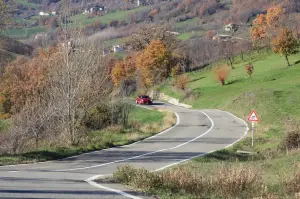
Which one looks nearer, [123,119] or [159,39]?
[123,119]

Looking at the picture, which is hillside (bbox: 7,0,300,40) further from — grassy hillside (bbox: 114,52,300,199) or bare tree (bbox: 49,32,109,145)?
bare tree (bbox: 49,32,109,145)

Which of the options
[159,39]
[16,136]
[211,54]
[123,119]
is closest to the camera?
[16,136]

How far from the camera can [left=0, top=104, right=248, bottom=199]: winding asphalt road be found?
958 cm

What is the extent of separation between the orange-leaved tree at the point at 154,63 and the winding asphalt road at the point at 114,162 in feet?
133

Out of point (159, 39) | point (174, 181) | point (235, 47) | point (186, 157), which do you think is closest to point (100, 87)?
point (186, 157)

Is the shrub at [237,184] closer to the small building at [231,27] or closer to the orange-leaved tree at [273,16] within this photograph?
the orange-leaved tree at [273,16]

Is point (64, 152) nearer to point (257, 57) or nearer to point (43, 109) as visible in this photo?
point (43, 109)

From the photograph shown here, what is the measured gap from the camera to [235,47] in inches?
3922

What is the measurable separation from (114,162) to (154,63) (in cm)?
6411

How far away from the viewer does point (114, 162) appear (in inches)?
685

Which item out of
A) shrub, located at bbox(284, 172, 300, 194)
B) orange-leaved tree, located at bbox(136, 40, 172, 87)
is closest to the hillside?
orange-leaved tree, located at bbox(136, 40, 172, 87)

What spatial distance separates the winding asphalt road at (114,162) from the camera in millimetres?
9578

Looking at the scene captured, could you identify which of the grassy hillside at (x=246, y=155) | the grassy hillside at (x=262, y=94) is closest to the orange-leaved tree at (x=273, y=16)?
the grassy hillside at (x=246, y=155)

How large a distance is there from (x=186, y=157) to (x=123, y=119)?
50.9 feet
